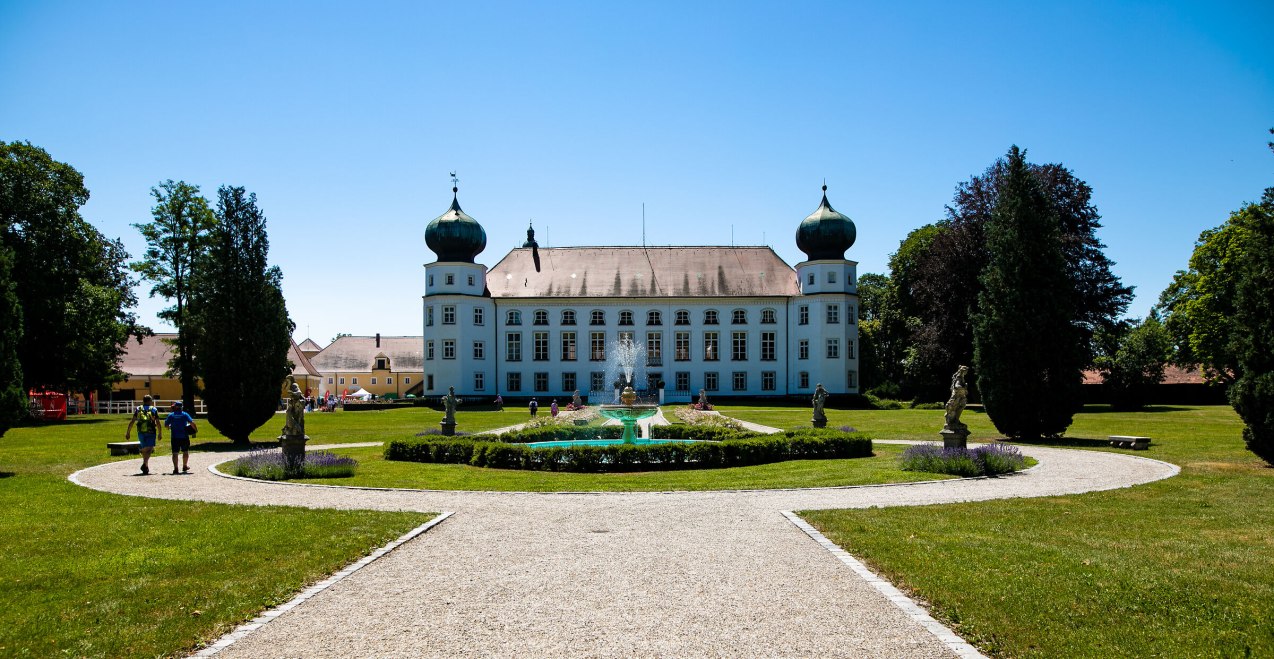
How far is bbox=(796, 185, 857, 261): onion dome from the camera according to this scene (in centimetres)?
5894

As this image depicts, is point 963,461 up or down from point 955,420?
down

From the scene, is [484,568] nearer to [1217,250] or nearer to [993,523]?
[993,523]

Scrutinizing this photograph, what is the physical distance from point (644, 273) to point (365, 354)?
36123 millimetres

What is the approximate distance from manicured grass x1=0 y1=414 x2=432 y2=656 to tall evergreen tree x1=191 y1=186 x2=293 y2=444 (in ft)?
38.2

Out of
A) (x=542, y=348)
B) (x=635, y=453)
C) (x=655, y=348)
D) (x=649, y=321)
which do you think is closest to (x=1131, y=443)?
(x=635, y=453)

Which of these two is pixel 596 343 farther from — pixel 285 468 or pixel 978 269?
pixel 285 468

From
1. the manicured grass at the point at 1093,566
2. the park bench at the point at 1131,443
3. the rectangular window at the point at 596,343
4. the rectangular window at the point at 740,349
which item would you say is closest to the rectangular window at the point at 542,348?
the rectangular window at the point at 596,343

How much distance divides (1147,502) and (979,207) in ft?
122

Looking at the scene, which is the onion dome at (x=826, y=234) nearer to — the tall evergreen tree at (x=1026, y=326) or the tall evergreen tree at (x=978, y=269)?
the tall evergreen tree at (x=978, y=269)

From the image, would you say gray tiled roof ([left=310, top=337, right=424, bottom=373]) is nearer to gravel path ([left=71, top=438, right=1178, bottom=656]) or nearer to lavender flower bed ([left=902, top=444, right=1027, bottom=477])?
lavender flower bed ([left=902, top=444, right=1027, bottom=477])

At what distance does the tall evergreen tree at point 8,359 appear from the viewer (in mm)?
17406

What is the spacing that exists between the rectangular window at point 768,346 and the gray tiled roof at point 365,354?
37.6m

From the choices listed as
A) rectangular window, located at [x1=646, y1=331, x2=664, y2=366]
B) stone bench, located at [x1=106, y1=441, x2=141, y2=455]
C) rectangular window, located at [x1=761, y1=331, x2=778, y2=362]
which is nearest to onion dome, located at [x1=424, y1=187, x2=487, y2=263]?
rectangular window, located at [x1=646, y1=331, x2=664, y2=366]

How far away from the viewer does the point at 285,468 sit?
1642cm
